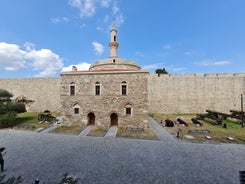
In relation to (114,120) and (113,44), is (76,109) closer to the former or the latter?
(114,120)

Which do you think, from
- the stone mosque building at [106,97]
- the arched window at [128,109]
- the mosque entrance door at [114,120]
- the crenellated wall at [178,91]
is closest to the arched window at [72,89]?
the stone mosque building at [106,97]

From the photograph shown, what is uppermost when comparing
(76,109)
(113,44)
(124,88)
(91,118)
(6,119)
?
(113,44)

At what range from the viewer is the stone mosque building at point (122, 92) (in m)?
13.8

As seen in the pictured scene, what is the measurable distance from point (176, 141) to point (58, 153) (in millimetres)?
9572

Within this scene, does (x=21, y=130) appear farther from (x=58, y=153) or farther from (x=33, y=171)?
(x=33, y=171)

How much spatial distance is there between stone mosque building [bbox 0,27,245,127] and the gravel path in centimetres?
434

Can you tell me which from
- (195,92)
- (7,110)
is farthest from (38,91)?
(195,92)

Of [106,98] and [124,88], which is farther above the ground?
[124,88]

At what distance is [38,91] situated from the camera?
2461 centimetres

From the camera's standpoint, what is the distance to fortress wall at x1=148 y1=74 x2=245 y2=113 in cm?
2177

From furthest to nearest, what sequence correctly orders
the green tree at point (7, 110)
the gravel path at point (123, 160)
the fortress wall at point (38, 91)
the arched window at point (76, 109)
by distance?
the fortress wall at point (38, 91)
the arched window at point (76, 109)
the green tree at point (7, 110)
the gravel path at point (123, 160)

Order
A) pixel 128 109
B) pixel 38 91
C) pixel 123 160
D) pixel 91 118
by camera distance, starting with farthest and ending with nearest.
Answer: pixel 38 91 < pixel 91 118 < pixel 128 109 < pixel 123 160

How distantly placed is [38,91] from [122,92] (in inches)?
833

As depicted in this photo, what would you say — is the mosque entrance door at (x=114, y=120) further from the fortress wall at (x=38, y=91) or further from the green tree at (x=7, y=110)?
the fortress wall at (x=38, y=91)
